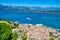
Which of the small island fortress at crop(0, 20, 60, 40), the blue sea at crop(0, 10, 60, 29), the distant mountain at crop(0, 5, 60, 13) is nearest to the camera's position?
the small island fortress at crop(0, 20, 60, 40)

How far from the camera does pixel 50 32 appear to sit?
1190 cm

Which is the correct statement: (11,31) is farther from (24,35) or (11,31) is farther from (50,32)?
(50,32)

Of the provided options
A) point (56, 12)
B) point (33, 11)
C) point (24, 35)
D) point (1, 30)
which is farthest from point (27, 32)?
point (33, 11)

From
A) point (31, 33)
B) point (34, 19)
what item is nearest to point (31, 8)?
point (34, 19)

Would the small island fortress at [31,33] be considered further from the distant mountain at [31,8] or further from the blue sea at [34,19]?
the distant mountain at [31,8]

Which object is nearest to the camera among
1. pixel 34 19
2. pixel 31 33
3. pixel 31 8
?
pixel 31 33

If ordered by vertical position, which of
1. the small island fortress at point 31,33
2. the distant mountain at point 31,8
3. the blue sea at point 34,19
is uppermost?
the small island fortress at point 31,33

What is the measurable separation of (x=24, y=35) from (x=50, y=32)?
1.03 meters

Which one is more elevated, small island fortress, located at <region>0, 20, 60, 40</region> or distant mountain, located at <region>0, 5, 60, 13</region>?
small island fortress, located at <region>0, 20, 60, 40</region>

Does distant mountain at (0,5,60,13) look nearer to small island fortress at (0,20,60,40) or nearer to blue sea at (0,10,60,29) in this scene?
blue sea at (0,10,60,29)

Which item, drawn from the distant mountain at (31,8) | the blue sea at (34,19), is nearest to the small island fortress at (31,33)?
the blue sea at (34,19)

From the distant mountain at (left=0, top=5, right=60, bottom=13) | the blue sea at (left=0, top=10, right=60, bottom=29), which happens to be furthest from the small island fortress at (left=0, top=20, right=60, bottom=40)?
the distant mountain at (left=0, top=5, right=60, bottom=13)

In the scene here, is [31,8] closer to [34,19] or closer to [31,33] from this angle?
[34,19]

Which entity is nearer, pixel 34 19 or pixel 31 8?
pixel 34 19
